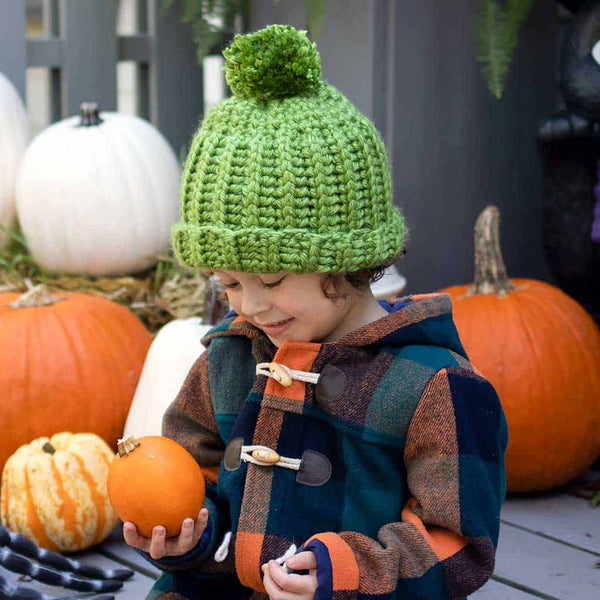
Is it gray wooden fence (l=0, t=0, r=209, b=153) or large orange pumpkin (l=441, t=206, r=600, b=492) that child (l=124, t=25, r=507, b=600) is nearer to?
large orange pumpkin (l=441, t=206, r=600, b=492)

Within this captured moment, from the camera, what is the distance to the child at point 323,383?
4.95ft

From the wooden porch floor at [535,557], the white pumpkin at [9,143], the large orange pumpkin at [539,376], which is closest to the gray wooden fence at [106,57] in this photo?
the white pumpkin at [9,143]

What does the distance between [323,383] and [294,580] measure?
329 mm

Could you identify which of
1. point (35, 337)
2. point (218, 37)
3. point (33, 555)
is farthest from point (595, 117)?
point (33, 555)

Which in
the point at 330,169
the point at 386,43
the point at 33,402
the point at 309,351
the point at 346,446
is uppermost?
the point at 386,43

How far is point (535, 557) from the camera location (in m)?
2.45

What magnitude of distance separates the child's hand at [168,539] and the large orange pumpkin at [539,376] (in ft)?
4.38

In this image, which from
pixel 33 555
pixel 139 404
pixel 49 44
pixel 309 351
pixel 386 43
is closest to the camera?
pixel 309 351

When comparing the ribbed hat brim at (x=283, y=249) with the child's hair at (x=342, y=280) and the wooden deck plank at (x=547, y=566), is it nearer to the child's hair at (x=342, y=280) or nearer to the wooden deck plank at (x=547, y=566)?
the child's hair at (x=342, y=280)

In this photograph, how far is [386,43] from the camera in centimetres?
314

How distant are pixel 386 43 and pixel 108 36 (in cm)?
121

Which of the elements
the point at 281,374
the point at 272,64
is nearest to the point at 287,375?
the point at 281,374

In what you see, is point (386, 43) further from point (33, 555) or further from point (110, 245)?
point (33, 555)

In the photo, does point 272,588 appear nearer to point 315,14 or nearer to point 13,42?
point 315,14
